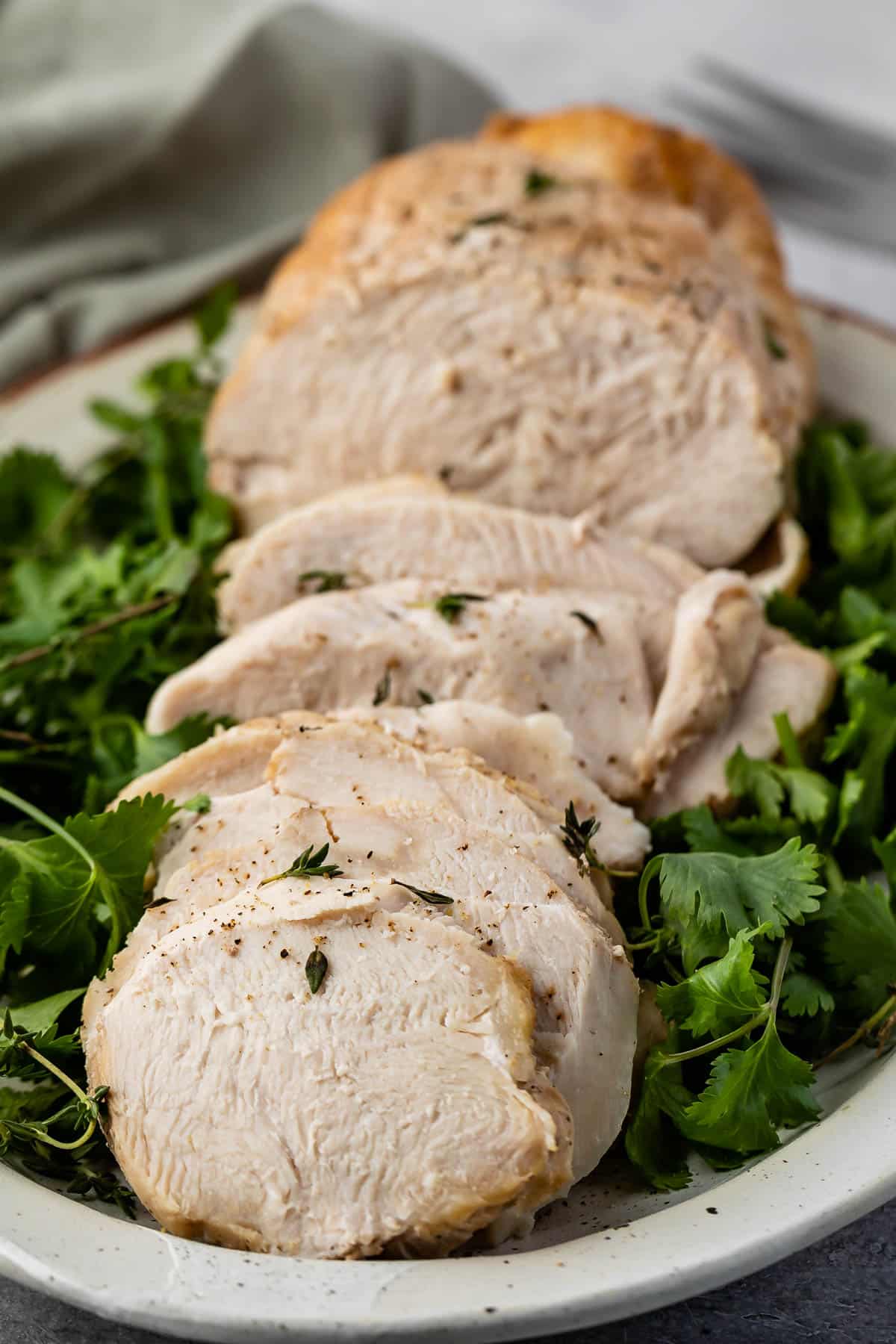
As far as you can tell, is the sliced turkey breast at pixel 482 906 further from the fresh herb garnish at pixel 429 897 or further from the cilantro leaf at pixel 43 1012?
the cilantro leaf at pixel 43 1012

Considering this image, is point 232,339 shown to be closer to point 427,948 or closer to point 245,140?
point 245,140

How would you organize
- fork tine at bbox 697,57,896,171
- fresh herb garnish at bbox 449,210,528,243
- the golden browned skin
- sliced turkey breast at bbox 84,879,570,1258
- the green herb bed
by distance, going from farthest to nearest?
fork tine at bbox 697,57,896,171 < the golden browned skin < fresh herb garnish at bbox 449,210,528,243 < the green herb bed < sliced turkey breast at bbox 84,879,570,1258

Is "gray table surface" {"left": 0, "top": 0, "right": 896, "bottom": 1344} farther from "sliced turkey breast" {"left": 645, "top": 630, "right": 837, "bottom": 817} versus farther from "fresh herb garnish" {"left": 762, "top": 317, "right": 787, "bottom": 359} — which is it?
"sliced turkey breast" {"left": 645, "top": 630, "right": 837, "bottom": 817}

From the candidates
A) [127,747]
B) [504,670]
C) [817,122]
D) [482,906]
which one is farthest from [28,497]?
[817,122]

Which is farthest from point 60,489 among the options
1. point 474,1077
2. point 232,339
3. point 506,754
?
point 474,1077

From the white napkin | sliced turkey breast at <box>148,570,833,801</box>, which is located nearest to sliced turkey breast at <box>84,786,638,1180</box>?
sliced turkey breast at <box>148,570,833,801</box>

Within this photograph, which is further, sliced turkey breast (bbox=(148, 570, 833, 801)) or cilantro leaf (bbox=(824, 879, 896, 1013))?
sliced turkey breast (bbox=(148, 570, 833, 801))
